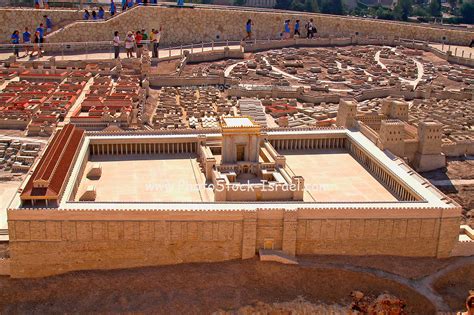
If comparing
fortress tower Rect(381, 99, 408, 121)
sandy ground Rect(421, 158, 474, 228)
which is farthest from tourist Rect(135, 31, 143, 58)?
sandy ground Rect(421, 158, 474, 228)

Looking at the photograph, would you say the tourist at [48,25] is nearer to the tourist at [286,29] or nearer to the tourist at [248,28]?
the tourist at [248,28]

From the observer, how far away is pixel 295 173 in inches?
1639

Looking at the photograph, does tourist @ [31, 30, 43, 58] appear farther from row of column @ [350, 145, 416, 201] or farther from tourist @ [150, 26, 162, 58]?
row of column @ [350, 145, 416, 201]

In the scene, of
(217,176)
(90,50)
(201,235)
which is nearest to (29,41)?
(90,50)

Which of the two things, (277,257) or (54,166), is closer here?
(277,257)

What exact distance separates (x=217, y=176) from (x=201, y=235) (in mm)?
4751

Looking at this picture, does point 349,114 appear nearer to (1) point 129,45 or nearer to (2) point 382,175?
(2) point 382,175

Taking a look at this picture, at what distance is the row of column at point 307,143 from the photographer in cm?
4572

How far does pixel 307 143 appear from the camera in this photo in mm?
46281

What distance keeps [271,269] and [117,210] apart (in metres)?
8.85

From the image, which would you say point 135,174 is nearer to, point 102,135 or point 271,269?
point 102,135

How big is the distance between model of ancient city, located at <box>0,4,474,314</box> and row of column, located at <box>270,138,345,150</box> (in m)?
0.08

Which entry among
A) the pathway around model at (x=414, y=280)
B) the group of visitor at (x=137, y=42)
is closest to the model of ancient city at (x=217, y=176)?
the pathway around model at (x=414, y=280)

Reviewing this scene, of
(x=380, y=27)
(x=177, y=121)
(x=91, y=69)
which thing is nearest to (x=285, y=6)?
(x=380, y=27)
